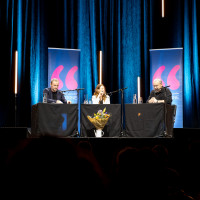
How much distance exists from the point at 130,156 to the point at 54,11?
7.14m

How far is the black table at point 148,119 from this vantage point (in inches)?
→ 175

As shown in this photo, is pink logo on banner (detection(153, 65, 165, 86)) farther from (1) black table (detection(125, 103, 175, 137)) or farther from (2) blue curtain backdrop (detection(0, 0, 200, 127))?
(1) black table (detection(125, 103, 175, 137))

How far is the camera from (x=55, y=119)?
441cm

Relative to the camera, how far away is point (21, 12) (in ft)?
23.4

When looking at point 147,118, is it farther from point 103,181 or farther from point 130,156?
point 103,181

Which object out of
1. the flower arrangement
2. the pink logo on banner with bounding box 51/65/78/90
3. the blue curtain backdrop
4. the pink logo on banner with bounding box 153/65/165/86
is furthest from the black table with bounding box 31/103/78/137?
the pink logo on banner with bounding box 153/65/165/86

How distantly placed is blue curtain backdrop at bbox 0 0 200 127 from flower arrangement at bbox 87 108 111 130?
9.11 ft

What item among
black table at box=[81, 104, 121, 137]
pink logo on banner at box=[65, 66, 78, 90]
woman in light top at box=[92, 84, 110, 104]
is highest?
pink logo on banner at box=[65, 66, 78, 90]

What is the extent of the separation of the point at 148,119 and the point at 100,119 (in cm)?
84

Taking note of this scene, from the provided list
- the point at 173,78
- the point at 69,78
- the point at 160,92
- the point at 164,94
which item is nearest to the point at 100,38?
the point at 69,78

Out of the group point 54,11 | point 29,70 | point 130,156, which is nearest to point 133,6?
point 54,11

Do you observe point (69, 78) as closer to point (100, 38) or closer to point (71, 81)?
point (71, 81)

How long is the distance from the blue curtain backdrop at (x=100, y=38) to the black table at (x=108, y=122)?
8.78ft

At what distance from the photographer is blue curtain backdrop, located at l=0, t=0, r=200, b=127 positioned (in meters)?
6.99
